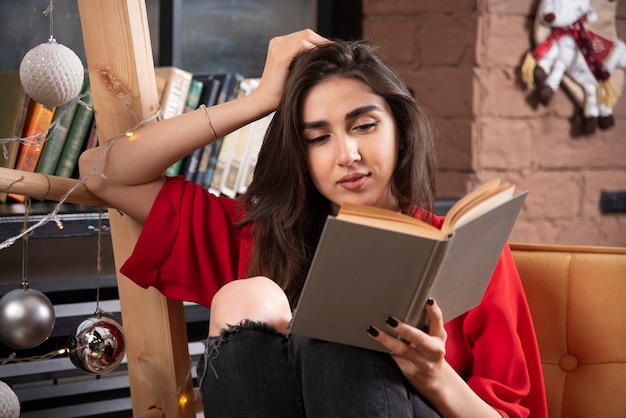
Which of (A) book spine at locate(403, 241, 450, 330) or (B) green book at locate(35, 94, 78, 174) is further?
(B) green book at locate(35, 94, 78, 174)

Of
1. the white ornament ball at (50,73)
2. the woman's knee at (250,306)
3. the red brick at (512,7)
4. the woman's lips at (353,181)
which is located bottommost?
the woman's knee at (250,306)

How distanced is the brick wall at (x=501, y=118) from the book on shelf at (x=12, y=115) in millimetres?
854

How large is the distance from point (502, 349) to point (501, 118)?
0.87 metres

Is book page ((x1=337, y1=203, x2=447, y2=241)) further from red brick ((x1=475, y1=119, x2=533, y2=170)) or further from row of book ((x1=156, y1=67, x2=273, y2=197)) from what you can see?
red brick ((x1=475, y1=119, x2=533, y2=170))

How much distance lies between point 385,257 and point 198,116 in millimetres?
486

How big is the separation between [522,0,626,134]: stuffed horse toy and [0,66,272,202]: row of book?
638 mm

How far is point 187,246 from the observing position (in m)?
1.24

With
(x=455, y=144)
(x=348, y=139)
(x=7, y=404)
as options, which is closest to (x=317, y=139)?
(x=348, y=139)

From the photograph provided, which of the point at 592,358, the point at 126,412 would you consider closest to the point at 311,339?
the point at 592,358

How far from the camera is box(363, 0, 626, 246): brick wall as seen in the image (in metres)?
1.88

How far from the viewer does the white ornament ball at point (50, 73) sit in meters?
1.13

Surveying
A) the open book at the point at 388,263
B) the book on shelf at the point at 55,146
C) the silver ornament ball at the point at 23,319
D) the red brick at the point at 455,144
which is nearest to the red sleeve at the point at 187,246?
the silver ornament ball at the point at 23,319

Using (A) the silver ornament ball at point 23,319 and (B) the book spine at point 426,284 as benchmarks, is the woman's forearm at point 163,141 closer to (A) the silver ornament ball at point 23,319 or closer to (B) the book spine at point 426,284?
(A) the silver ornament ball at point 23,319

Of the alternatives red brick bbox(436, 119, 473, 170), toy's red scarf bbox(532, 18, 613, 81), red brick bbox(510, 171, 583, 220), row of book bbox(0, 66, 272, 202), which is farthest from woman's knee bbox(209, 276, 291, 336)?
toy's red scarf bbox(532, 18, 613, 81)
